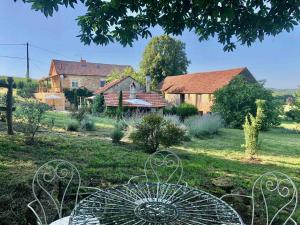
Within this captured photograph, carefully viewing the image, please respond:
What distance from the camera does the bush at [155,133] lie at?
28.9ft

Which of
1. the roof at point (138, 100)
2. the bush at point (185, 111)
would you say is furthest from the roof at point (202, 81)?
the roof at point (138, 100)

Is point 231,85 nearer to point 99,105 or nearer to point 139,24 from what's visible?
point 99,105

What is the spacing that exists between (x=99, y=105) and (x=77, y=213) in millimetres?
24323

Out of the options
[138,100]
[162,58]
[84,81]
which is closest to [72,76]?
[84,81]

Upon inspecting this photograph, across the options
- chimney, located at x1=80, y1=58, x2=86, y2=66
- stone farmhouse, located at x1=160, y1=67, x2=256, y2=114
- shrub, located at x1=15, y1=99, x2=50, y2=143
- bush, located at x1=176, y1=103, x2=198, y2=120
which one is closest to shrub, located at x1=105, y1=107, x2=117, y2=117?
bush, located at x1=176, y1=103, x2=198, y2=120

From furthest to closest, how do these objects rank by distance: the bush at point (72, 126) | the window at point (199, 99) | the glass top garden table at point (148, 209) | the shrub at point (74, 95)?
the shrub at point (74, 95) < the window at point (199, 99) < the bush at point (72, 126) < the glass top garden table at point (148, 209)

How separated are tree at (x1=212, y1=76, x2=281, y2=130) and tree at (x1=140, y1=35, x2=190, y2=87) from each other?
18096 millimetres

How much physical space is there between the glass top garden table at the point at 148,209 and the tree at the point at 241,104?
66.7 feet

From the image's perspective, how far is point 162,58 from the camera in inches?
1626

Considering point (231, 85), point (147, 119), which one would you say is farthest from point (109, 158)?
point (231, 85)

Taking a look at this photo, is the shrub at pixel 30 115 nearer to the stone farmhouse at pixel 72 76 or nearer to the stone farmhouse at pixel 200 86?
the stone farmhouse at pixel 200 86

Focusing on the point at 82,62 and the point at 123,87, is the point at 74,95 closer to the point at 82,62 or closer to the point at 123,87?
the point at 123,87

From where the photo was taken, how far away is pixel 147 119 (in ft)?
29.4

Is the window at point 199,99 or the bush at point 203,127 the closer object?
the bush at point 203,127
